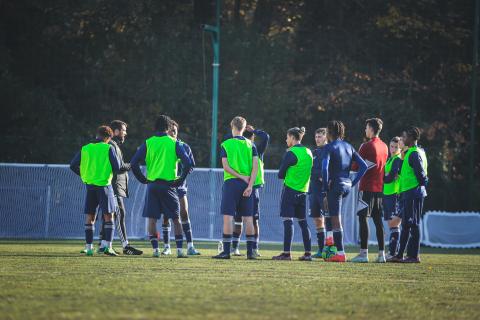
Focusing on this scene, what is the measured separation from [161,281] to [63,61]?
→ 2451 centimetres

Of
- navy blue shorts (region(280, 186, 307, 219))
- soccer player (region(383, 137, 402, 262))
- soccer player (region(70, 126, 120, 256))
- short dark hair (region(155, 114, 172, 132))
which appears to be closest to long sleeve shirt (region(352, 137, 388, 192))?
soccer player (region(383, 137, 402, 262))

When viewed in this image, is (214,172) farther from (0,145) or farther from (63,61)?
(63,61)

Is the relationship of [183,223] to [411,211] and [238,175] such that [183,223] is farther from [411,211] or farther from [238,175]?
[411,211]

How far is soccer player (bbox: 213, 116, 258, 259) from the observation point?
15594 millimetres

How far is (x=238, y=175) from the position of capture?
15.6 meters

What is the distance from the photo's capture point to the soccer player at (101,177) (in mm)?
16125

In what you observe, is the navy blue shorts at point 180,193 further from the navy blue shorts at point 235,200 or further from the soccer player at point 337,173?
the soccer player at point 337,173

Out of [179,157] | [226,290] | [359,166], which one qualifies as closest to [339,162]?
[359,166]

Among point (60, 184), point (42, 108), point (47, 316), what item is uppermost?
point (42, 108)

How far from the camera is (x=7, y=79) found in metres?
32.2

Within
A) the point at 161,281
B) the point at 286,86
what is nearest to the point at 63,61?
the point at 286,86

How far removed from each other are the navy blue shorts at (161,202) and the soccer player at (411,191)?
350cm

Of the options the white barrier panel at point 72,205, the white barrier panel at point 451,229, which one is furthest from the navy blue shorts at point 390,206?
the white barrier panel at point 451,229

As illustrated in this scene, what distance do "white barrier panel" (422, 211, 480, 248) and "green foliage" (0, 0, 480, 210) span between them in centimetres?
649
